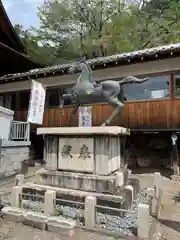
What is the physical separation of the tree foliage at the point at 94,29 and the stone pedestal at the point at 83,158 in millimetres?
14148

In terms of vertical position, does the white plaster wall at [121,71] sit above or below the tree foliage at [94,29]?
below

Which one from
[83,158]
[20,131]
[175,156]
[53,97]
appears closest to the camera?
[83,158]

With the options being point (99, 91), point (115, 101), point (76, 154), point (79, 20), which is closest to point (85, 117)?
point (99, 91)

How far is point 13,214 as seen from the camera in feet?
17.4

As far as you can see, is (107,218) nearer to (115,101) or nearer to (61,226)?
(61,226)

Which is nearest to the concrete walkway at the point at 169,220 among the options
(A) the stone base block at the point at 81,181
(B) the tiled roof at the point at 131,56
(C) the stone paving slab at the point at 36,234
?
(C) the stone paving slab at the point at 36,234

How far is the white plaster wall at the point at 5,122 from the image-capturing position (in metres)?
10.1

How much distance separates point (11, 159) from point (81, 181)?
528cm

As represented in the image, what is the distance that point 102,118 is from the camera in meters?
11.7

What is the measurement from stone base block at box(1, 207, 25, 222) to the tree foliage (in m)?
16.1

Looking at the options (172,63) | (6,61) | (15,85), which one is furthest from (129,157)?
(6,61)

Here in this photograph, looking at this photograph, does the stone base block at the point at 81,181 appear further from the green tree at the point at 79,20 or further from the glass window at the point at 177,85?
the green tree at the point at 79,20

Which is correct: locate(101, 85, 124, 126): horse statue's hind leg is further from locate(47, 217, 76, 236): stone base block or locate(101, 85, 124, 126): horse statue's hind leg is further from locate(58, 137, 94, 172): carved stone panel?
locate(47, 217, 76, 236): stone base block

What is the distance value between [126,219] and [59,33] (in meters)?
19.2
